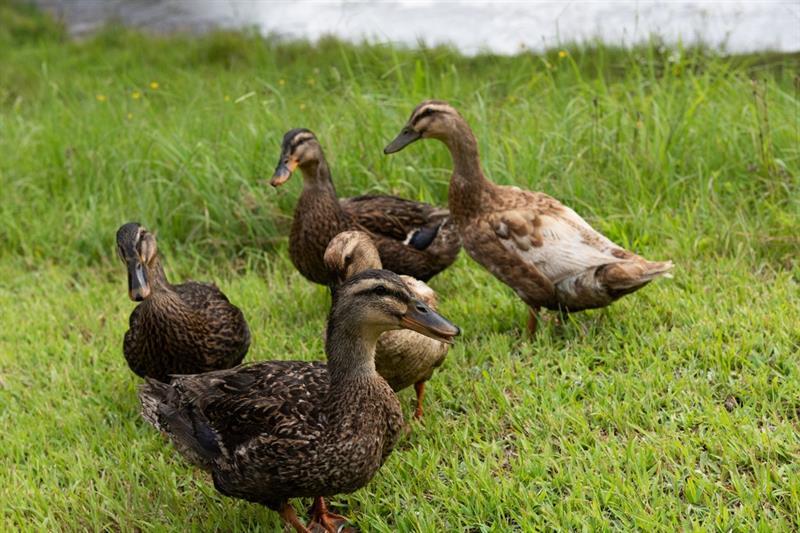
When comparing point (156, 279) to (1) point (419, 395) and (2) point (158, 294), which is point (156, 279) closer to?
(2) point (158, 294)

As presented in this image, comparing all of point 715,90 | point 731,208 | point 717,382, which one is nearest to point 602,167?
point 731,208

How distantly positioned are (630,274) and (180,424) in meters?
2.20

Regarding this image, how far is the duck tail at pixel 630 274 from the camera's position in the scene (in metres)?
4.48

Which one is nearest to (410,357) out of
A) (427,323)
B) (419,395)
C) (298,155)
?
(419,395)

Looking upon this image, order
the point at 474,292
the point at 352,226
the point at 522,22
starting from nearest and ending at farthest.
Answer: the point at 352,226 < the point at 474,292 < the point at 522,22

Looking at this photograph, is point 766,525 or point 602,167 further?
point 602,167

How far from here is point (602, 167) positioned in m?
6.30

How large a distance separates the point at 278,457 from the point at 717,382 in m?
2.07

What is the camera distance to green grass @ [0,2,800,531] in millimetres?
3732

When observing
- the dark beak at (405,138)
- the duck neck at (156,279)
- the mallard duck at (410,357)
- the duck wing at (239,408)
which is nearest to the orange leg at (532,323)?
the mallard duck at (410,357)

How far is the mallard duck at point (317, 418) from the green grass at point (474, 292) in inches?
12.5

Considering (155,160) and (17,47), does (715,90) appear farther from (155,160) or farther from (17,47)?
(17,47)

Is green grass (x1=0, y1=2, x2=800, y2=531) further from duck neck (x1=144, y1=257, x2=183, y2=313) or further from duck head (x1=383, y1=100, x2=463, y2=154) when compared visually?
duck head (x1=383, y1=100, x2=463, y2=154)

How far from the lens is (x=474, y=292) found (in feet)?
18.5
